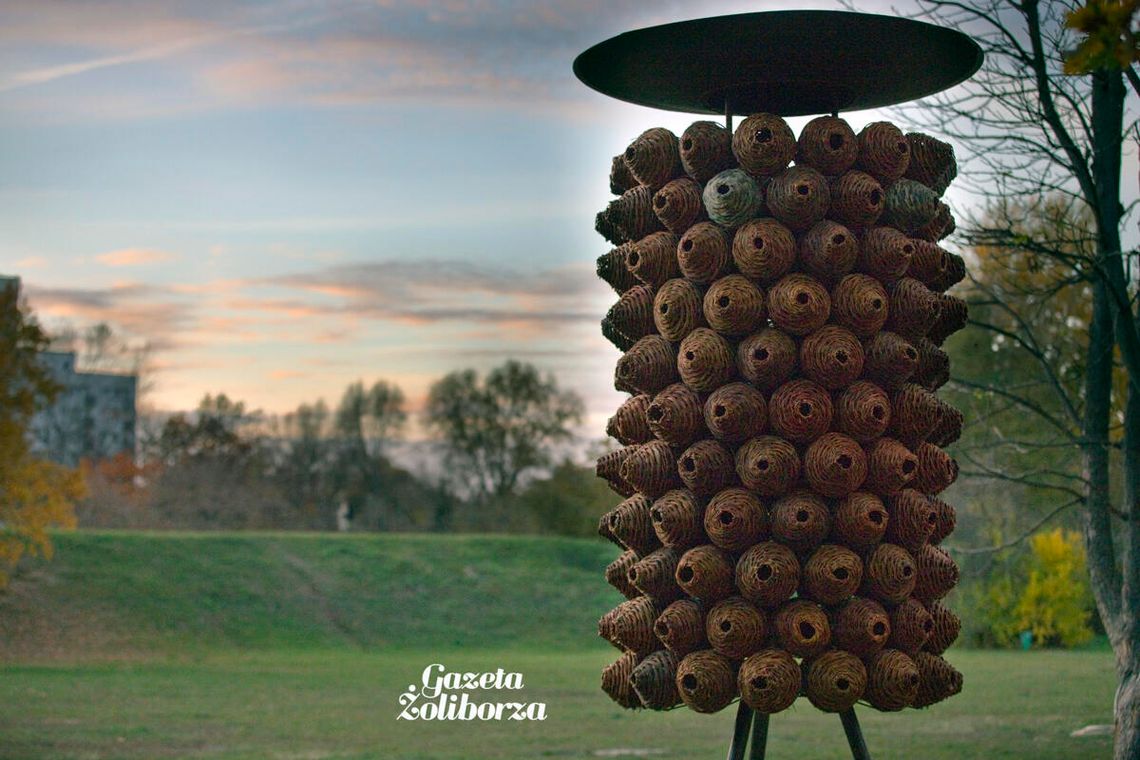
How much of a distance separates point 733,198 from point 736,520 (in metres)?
1.35

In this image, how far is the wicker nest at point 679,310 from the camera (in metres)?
5.54

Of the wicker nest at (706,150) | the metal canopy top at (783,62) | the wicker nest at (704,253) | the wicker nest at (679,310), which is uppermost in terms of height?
the metal canopy top at (783,62)

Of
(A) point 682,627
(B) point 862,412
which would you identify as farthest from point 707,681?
(B) point 862,412

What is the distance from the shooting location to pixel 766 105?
236 inches

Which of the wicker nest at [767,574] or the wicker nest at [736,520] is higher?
the wicker nest at [736,520]

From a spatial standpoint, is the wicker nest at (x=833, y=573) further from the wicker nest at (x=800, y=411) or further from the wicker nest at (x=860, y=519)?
the wicker nest at (x=800, y=411)

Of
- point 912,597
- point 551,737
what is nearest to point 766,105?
point 912,597

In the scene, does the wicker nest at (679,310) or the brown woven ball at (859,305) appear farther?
the wicker nest at (679,310)

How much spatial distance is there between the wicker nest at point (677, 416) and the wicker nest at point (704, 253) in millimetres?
492

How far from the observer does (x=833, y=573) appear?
5270 mm

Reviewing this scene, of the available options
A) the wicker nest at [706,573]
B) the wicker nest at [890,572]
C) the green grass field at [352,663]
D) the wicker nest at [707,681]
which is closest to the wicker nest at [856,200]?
the wicker nest at [890,572]

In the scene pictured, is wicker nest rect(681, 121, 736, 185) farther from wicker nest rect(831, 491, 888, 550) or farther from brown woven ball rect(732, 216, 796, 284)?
wicker nest rect(831, 491, 888, 550)

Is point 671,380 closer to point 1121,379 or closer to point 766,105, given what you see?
point 766,105

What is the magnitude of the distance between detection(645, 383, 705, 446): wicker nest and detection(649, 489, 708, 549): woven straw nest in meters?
0.25
